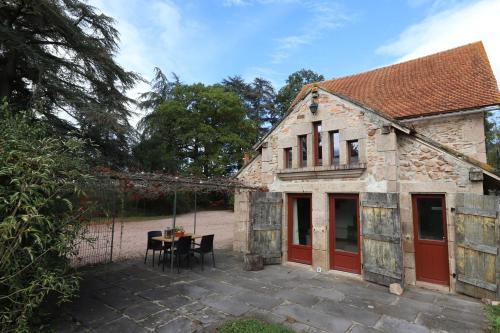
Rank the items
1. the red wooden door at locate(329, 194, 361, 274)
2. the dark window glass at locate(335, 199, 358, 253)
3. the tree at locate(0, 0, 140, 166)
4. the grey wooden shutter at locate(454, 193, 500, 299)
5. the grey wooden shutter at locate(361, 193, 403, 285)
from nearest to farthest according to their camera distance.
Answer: the grey wooden shutter at locate(454, 193, 500, 299), the grey wooden shutter at locate(361, 193, 403, 285), the red wooden door at locate(329, 194, 361, 274), the dark window glass at locate(335, 199, 358, 253), the tree at locate(0, 0, 140, 166)

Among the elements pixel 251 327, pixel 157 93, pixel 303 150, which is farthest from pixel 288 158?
pixel 157 93

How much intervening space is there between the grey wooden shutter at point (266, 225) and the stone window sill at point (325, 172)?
0.72m

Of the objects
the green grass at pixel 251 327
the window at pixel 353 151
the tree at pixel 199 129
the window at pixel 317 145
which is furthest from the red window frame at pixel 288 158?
the tree at pixel 199 129

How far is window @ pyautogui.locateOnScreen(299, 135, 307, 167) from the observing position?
337 inches

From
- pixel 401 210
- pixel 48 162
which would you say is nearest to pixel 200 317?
pixel 48 162

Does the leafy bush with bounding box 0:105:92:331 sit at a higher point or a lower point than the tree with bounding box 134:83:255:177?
lower

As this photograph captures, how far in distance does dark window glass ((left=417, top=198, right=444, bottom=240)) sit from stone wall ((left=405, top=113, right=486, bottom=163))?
7.40 feet

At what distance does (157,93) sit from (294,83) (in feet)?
51.6

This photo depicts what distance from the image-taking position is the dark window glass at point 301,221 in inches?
334

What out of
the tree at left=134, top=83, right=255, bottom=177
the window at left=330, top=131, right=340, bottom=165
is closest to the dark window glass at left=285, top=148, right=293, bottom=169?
the window at left=330, top=131, right=340, bottom=165

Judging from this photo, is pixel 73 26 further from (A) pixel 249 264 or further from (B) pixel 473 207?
(B) pixel 473 207

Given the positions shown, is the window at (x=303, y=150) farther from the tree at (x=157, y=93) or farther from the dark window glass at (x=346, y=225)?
the tree at (x=157, y=93)

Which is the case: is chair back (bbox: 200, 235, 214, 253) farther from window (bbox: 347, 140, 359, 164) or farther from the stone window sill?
window (bbox: 347, 140, 359, 164)

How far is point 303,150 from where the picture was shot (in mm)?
8750
